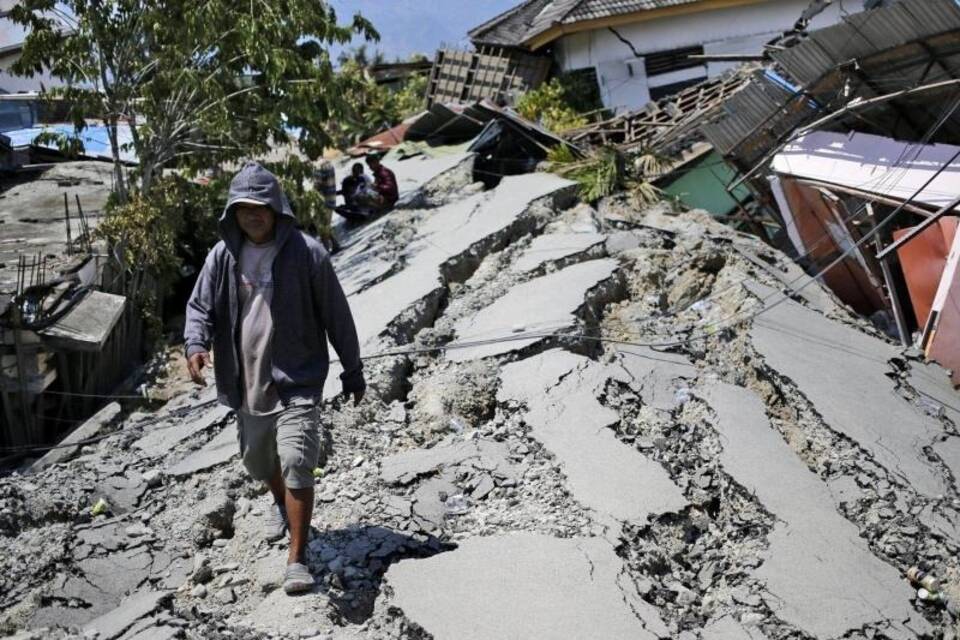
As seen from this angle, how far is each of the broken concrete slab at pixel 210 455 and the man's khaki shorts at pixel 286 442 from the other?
4.69 feet

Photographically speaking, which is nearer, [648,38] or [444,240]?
[444,240]

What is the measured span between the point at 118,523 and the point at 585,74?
16.0 metres

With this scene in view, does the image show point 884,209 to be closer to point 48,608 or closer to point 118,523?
point 118,523

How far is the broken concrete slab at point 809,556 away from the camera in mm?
4395

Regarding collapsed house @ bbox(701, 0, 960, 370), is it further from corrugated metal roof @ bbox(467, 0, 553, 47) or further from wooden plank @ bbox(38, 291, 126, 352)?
corrugated metal roof @ bbox(467, 0, 553, 47)

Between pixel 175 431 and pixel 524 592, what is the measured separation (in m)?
3.61

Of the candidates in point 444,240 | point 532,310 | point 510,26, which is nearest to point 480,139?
point 444,240

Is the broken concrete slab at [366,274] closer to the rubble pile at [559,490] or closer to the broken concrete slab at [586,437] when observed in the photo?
the rubble pile at [559,490]

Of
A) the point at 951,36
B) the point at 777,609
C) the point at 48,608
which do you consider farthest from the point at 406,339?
the point at 951,36

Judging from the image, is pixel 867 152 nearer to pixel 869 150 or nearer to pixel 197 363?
pixel 869 150

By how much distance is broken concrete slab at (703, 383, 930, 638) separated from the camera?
4395mm

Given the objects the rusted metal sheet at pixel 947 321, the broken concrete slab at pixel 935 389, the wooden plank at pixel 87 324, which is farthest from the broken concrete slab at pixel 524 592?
the wooden plank at pixel 87 324

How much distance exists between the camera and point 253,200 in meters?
4.38

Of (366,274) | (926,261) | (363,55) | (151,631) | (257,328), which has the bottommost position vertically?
(151,631)
